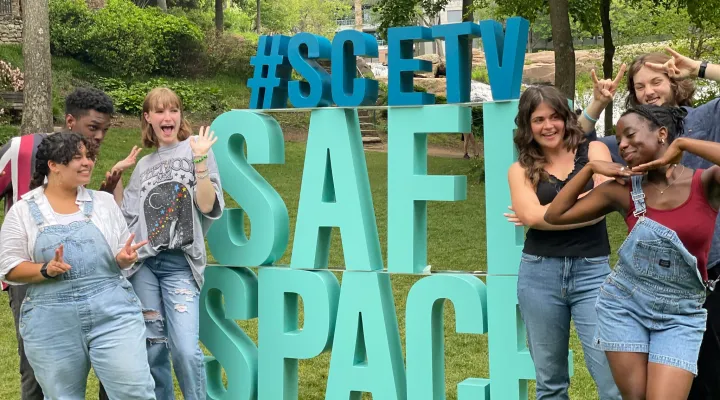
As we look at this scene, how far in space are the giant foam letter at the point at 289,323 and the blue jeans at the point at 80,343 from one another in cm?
119

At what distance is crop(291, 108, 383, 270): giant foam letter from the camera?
5.30 meters

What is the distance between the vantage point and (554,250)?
13.4 ft

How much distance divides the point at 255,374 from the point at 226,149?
1344mm

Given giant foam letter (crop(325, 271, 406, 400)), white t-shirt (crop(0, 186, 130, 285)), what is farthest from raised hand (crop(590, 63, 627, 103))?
white t-shirt (crop(0, 186, 130, 285))

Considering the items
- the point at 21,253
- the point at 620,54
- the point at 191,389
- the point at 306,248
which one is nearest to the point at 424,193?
the point at 306,248

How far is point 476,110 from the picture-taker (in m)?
22.5

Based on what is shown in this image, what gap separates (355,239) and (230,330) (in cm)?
102

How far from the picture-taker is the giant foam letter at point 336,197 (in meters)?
5.30

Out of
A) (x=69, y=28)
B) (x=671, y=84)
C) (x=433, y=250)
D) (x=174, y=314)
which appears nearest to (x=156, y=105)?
(x=174, y=314)

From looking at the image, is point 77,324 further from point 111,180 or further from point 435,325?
point 435,325

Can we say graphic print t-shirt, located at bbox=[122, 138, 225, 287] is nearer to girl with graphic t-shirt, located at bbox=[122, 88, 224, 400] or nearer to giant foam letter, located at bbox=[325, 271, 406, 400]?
girl with graphic t-shirt, located at bbox=[122, 88, 224, 400]

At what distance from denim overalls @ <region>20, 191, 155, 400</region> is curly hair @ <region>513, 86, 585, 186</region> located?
6.51 feet

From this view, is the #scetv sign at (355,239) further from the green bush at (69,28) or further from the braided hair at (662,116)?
the green bush at (69,28)

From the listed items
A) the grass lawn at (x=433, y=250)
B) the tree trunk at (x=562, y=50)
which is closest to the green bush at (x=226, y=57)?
the grass lawn at (x=433, y=250)
